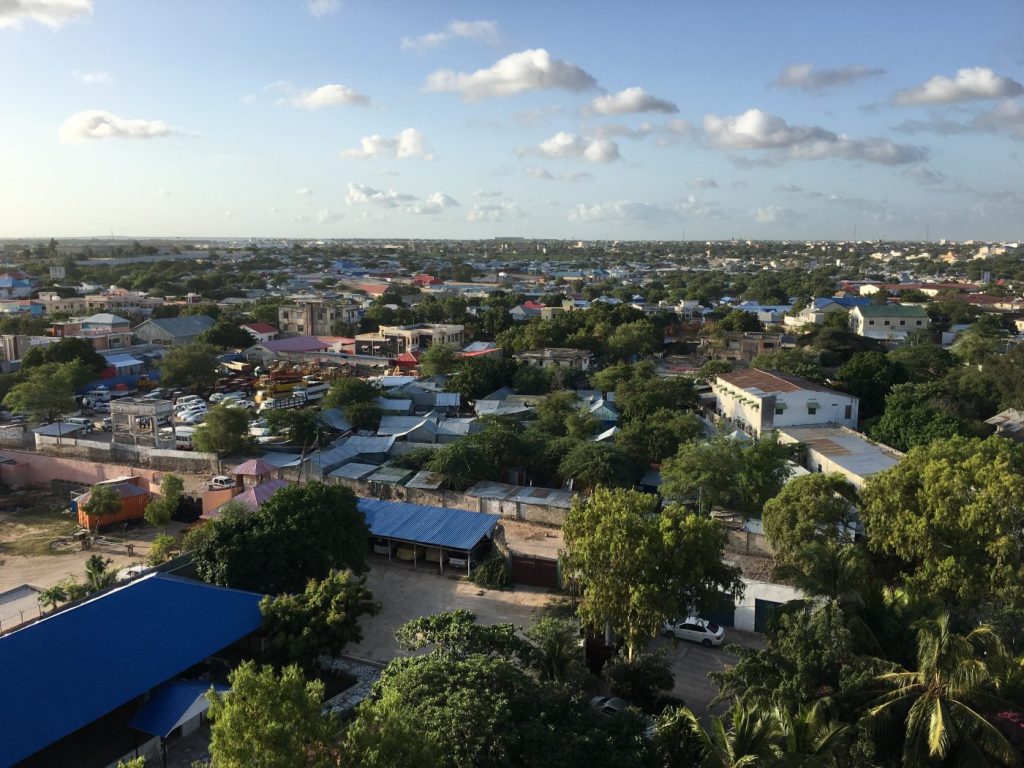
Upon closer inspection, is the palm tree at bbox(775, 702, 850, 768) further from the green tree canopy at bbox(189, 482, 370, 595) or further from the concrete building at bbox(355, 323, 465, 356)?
the concrete building at bbox(355, 323, 465, 356)

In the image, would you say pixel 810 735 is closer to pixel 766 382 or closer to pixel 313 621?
pixel 313 621

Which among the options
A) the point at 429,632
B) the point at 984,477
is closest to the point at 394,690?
the point at 429,632

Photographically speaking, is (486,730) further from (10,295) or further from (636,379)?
(10,295)

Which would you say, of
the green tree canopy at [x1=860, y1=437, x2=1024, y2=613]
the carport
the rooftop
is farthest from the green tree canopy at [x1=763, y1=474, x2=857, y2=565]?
the rooftop

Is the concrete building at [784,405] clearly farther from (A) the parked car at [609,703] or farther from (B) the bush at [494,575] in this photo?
(A) the parked car at [609,703]

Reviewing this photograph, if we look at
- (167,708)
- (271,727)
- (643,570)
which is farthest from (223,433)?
(271,727)

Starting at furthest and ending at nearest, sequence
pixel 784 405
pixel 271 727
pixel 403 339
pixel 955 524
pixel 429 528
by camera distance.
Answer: pixel 403 339 < pixel 784 405 < pixel 429 528 < pixel 955 524 < pixel 271 727

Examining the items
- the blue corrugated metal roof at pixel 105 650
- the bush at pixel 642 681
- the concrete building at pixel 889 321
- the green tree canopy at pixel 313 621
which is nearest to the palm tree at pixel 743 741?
the bush at pixel 642 681
